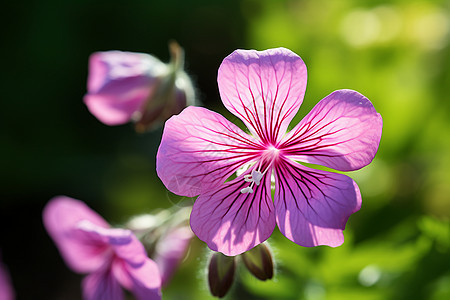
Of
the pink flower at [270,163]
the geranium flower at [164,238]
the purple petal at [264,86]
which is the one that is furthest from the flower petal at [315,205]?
the geranium flower at [164,238]

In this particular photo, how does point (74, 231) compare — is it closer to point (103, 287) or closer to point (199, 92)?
point (103, 287)

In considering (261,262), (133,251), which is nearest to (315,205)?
(261,262)

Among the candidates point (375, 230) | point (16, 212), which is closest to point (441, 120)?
point (375, 230)

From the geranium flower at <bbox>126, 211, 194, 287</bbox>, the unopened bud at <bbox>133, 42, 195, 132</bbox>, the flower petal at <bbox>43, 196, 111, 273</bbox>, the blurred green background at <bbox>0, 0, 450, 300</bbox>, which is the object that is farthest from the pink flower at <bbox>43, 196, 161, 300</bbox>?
the blurred green background at <bbox>0, 0, 450, 300</bbox>

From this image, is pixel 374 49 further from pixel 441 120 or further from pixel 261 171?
pixel 261 171

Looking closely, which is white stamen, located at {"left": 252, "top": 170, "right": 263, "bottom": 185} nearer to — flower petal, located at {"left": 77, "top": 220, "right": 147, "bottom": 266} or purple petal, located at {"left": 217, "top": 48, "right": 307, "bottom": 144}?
purple petal, located at {"left": 217, "top": 48, "right": 307, "bottom": 144}

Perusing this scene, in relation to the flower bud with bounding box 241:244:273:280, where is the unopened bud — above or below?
above
